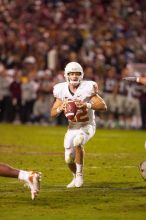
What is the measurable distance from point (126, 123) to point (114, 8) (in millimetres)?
5580

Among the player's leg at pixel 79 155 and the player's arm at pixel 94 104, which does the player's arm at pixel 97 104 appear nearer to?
the player's arm at pixel 94 104

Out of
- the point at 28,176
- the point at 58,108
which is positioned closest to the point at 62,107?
the point at 58,108

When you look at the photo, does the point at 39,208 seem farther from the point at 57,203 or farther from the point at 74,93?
the point at 74,93

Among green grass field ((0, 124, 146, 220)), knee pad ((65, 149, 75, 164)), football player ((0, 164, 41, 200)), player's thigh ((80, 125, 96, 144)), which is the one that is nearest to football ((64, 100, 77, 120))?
player's thigh ((80, 125, 96, 144))

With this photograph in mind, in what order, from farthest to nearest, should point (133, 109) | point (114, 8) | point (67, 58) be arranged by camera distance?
point (114, 8) < point (67, 58) < point (133, 109)

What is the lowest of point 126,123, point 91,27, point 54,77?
point 126,123

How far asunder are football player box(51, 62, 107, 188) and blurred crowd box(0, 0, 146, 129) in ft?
33.3

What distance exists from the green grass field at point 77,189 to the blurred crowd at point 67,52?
372 centimetres

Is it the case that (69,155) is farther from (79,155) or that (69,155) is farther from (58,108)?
(58,108)

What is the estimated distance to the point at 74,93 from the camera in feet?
28.8

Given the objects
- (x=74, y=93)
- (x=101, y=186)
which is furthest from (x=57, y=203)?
(x=74, y=93)

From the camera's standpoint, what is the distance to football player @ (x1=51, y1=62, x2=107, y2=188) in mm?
8477

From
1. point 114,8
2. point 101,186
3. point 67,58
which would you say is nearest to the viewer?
point 101,186

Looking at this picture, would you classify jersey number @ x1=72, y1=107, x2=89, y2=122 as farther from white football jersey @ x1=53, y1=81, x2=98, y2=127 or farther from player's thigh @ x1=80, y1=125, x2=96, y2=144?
player's thigh @ x1=80, y1=125, x2=96, y2=144
